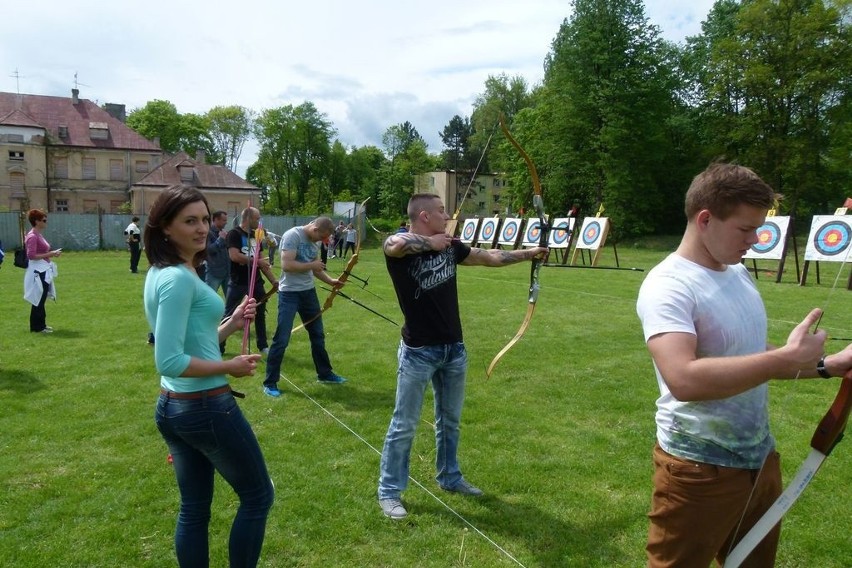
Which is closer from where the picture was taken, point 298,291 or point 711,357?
point 711,357

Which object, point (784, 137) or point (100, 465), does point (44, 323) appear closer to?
point (100, 465)

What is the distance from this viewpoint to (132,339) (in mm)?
7820

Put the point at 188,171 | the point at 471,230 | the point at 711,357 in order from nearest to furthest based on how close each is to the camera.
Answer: the point at 711,357
the point at 471,230
the point at 188,171

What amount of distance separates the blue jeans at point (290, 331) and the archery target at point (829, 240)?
12.8m

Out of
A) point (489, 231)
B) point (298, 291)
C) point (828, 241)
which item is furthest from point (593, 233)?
point (298, 291)

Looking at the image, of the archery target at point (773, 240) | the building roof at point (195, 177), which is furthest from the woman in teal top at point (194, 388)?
the building roof at point (195, 177)

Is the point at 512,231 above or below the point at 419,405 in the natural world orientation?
above

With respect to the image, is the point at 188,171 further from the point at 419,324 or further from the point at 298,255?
the point at 419,324

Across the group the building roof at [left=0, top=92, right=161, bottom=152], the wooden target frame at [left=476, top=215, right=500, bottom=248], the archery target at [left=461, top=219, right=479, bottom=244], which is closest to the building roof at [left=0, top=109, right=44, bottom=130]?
the building roof at [left=0, top=92, right=161, bottom=152]

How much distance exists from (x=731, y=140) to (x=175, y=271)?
115 feet

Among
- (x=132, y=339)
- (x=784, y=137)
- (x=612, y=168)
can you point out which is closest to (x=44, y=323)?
(x=132, y=339)

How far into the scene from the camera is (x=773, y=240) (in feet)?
50.2

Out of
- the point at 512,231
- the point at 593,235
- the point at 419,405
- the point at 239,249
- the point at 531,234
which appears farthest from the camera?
the point at 512,231

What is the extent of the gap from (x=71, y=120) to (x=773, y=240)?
45787 millimetres
